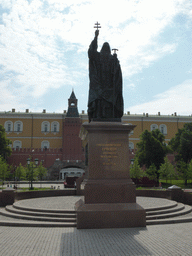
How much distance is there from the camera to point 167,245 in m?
5.87

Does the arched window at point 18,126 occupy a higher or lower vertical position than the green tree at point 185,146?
higher

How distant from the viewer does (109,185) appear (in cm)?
798

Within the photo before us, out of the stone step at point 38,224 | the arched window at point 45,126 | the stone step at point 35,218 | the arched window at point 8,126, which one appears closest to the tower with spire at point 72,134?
the arched window at point 45,126

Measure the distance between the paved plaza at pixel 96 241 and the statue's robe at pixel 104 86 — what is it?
392 centimetres

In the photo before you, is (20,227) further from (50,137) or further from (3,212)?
(50,137)

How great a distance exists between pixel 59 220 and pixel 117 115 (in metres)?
3.95

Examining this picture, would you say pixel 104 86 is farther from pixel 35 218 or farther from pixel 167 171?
pixel 167 171

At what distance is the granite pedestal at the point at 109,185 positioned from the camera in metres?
7.48

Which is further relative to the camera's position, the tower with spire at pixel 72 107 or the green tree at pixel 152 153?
the tower with spire at pixel 72 107

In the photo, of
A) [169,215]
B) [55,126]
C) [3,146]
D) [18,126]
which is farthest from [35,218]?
[18,126]

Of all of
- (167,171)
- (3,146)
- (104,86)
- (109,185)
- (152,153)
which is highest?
(104,86)

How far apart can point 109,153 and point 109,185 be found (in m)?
0.94

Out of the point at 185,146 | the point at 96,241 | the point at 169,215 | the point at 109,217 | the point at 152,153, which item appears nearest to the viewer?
the point at 96,241

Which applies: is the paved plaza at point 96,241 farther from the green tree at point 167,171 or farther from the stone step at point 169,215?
the green tree at point 167,171
